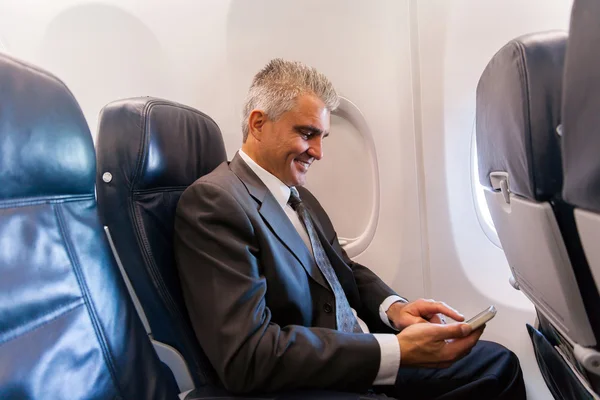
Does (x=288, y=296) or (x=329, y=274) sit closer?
(x=288, y=296)

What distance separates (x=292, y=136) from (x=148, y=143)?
0.48 metres

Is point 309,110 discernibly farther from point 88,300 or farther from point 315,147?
point 88,300

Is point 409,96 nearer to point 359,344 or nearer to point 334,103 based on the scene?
point 334,103

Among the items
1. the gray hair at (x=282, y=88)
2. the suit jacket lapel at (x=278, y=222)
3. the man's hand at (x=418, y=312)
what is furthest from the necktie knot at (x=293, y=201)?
the man's hand at (x=418, y=312)

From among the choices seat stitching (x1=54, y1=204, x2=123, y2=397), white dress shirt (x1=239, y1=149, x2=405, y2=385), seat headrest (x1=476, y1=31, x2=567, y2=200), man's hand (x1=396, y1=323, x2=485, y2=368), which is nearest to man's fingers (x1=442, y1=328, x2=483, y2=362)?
man's hand (x1=396, y1=323, x2=485, y2=368)

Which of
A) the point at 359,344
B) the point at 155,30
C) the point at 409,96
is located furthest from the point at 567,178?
the point at 155,30

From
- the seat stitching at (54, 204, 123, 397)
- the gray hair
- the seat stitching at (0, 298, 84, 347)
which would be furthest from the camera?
the gray hair

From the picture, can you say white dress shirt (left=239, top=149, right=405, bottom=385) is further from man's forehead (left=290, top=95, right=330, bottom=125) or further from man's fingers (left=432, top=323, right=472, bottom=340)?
man's forehead (left=290, top=95, right=330, bottom=125)

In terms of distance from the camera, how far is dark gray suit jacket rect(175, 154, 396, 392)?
899 millimetres

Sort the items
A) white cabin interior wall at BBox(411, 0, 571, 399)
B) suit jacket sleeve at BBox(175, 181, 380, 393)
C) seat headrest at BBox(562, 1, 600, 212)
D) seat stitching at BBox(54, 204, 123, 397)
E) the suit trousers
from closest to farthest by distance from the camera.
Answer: seat headrest at BBox(562, 1, 600, 212) < seat stitching at BBox(54, 204, 123, 397) < suit jacket sleeve at BBox(175, 181, 380, 393) < the suit trousers < white cabin interior wall at BBox(411, 0, 571, 399)

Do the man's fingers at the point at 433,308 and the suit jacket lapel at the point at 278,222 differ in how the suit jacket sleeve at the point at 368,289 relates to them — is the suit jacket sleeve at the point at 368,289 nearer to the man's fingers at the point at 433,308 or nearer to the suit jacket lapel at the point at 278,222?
the man's fingers at the point at 433,308

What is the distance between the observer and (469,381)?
1.43 meters

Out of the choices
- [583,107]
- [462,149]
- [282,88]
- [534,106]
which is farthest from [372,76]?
[583,107]

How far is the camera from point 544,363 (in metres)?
1.13
